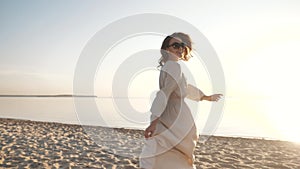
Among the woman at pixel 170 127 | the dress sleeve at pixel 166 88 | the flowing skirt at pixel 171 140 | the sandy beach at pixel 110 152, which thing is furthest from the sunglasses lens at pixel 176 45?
the sandy beach at pixel 110 152

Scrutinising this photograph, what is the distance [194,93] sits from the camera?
3.18 m

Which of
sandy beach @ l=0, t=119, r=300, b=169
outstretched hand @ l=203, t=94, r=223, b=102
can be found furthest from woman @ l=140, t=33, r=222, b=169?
sandy beach @ l=0, t=119, r=300, b=169

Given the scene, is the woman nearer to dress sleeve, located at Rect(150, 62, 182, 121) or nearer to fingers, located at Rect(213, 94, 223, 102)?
dress sleeve, located at Rect(150, 62, 182, 121)

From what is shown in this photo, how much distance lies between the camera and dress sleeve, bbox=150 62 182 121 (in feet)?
8.99

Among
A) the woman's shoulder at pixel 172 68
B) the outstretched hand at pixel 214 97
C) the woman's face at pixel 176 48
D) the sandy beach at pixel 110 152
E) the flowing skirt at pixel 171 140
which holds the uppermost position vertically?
the woman's face at pixel 176 48

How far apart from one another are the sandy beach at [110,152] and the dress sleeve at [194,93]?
2542 mm

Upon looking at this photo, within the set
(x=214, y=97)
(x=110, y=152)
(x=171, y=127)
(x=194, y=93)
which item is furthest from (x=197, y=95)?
(x=110, y=152)

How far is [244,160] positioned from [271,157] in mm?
835

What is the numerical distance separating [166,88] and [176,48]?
0.49m

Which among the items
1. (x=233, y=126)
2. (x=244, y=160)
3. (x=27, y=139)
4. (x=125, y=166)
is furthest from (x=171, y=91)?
(x=233, y=126)

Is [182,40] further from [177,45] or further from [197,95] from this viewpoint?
[197,95]

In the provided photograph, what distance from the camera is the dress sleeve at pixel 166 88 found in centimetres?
274

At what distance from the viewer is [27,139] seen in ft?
25.7

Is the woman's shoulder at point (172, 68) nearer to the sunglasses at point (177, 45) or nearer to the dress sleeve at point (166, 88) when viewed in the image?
the dress sleeve at point (166, 88)
